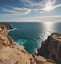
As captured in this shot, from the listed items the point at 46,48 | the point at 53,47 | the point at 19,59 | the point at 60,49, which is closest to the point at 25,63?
the point at 19,59

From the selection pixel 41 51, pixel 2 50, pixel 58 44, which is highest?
pixel 2 50

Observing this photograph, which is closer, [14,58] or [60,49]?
[14,58]

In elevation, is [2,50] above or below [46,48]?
above

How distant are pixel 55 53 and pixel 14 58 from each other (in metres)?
37.7

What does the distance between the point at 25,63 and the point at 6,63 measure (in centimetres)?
417

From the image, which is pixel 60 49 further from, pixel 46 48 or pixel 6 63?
pixel 6 63

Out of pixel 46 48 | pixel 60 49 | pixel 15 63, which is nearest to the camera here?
pixel 15 63

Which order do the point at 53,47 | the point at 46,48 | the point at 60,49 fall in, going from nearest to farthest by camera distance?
the point at 60,49
the point at 53,47
the point at 46,48

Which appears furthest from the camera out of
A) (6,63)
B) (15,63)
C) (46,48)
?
(46,48)

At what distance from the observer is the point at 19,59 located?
2181 centimetres

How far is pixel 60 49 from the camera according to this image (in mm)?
53844

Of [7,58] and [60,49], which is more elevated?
[7,58]

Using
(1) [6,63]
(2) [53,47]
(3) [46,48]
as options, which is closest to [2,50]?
(1) [6,63]

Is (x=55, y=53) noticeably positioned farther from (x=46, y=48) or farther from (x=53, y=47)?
(x=46, y=48)
